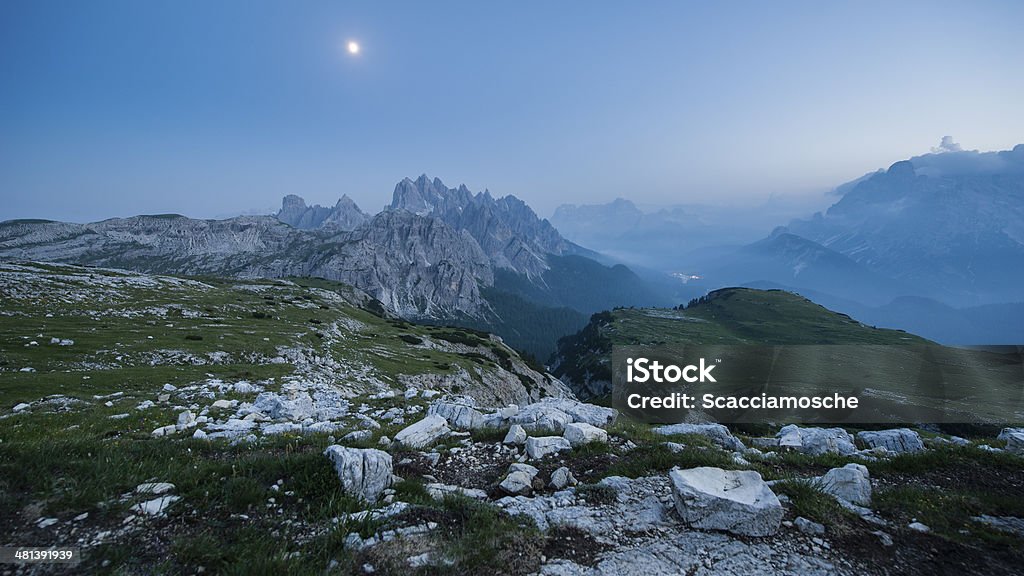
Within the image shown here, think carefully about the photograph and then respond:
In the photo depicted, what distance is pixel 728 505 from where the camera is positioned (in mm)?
7090

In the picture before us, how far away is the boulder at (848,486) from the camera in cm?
811

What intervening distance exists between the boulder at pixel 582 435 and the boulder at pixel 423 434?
13.5 feet

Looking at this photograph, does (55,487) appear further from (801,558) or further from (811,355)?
(811,355)

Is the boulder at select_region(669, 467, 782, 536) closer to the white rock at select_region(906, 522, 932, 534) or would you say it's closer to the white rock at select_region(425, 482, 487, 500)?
the white rock at select_region(906, 522, 932, 534)

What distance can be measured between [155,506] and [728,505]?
10.4 meters

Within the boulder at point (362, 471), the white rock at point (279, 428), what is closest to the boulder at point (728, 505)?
the boulder at point (362, 471)

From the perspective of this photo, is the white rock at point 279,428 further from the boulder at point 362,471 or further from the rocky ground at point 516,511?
the boulder at point 362,471

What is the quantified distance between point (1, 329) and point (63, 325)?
5.33 metres

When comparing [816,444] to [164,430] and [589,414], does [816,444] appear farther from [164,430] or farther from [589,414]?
[164,430]

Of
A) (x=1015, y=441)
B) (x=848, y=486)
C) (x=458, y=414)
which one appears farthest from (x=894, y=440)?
(x=458, y=414)

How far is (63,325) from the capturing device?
39250mm

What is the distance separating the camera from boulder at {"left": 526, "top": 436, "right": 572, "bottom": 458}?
419 inches

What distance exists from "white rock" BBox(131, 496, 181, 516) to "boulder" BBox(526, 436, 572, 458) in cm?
776

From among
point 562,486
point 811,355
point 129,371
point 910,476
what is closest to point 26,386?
point 129,371
